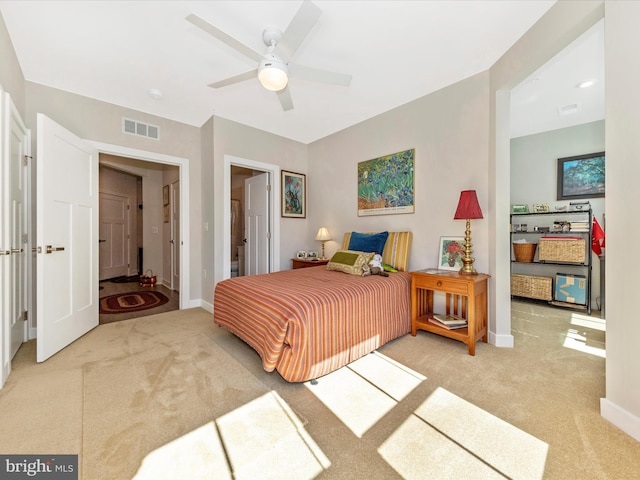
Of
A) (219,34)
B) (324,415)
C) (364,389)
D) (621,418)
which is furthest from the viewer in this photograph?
(364,389)

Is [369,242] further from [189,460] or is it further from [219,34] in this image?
[189,460]

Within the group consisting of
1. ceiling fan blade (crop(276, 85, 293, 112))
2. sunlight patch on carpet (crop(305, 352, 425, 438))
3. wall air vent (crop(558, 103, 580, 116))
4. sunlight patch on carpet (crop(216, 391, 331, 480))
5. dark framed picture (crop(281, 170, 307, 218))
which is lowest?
sunlight patch on carpet (crop(216, 391, 331, 480))

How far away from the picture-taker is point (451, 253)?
284 cm

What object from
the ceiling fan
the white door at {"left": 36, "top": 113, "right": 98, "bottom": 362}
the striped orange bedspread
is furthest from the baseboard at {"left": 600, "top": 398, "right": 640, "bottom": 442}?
the white door at {"left": 36, "top": 113, "right": 98, "bottom": 362}

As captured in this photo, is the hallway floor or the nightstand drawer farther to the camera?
the hallway floor

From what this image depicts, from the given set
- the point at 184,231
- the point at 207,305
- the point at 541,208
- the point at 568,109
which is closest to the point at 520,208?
the point at 541,208

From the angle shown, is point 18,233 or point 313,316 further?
point 18,233

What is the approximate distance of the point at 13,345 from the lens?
7.37 feet

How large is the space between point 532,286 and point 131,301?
6.08 metres

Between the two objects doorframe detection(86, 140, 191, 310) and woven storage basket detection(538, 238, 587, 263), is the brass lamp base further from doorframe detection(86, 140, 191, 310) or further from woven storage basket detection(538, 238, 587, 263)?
doorframe detection(86, 140, 191, 310)

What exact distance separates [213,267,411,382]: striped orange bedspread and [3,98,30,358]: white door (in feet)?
5.41

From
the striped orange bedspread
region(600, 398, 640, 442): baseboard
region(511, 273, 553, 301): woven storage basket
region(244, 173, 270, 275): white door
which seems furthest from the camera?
region(244, 173, 270, 275): white door

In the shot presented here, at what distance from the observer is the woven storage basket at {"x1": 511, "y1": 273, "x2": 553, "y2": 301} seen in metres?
3.73

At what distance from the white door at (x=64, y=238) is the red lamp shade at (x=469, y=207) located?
12.2 feet
